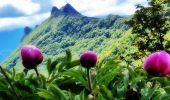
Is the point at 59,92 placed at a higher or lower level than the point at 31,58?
lower

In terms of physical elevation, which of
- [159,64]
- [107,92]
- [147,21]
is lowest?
[147,21]

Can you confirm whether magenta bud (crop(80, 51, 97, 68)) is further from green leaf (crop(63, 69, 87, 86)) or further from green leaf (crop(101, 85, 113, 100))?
green leaf (crop(101, 85, 113, 100))

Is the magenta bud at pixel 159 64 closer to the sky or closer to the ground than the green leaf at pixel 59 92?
closer to the sky

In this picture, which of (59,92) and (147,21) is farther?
(147,21)

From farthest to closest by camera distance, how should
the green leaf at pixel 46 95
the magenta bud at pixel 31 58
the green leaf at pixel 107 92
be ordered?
the magenta bud at pixel 31 58, the green leaf at pixel 107 92, the green leaf at pixel 46 95

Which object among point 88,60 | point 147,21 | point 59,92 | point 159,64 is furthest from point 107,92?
point 147,21

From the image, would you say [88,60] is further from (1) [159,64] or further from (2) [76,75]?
(1) [159,64]

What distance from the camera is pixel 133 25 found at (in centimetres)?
5822

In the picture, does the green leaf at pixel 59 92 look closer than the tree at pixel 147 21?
Yes

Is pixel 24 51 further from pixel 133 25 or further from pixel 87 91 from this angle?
pixel 133 25

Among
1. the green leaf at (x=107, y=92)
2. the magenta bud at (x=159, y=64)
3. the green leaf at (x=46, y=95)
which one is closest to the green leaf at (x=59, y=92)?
the green leaf at (x=46, y=95)

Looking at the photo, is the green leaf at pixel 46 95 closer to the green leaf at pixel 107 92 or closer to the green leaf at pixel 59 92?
the green leaf at pixel 59 92

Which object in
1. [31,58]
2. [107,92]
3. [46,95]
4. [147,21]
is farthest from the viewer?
[147,21]

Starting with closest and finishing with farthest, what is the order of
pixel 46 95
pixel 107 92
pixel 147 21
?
1. pixel 46 95
2. pixel 107 92
3. pixel 147 21
